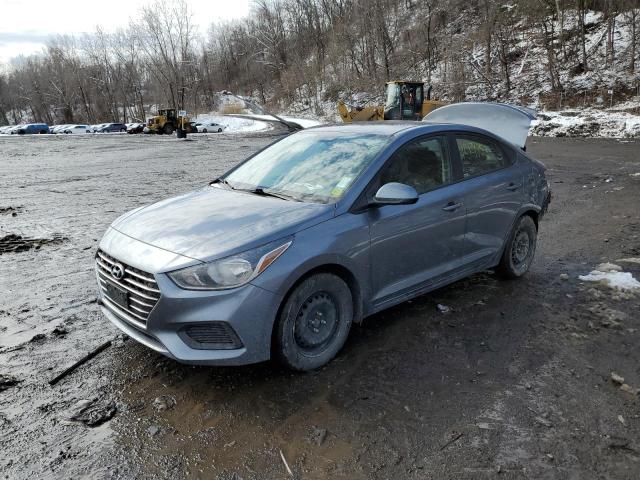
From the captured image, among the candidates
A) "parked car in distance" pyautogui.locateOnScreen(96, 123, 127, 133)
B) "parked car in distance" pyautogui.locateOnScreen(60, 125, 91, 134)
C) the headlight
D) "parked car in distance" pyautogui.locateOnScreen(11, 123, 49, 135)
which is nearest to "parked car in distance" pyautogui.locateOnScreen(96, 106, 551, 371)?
the headlight

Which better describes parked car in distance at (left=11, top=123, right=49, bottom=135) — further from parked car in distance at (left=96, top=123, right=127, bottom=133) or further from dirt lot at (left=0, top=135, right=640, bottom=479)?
dirt lot at (left=0, top=135, right=640, bottom=479)

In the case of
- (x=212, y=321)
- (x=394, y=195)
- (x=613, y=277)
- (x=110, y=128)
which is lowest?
(x=613, y=277)

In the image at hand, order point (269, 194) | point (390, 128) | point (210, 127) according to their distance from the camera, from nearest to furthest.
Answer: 1. point (269, 194)
2. point (390, 128)
3. point (210, 127)

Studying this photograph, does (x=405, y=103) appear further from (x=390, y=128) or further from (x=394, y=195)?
(x=394, y=195)

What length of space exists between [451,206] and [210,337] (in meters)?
2.30

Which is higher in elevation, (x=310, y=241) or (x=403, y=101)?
(x=403, y=101)

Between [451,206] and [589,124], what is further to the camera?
[589,124]

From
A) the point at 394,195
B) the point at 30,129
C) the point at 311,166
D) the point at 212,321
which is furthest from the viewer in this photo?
the point at 30,129

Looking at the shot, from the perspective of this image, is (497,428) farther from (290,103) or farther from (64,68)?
(64,68)

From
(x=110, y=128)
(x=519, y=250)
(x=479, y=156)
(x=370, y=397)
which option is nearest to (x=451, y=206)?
(x=479, y=156)

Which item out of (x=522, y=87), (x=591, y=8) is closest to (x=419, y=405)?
(x=522, y=87)

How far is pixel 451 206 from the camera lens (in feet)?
13.5

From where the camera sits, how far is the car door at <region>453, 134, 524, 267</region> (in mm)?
4383

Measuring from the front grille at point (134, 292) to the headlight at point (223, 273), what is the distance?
0.19 metres
